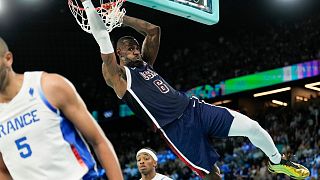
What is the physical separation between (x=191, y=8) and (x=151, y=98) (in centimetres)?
124

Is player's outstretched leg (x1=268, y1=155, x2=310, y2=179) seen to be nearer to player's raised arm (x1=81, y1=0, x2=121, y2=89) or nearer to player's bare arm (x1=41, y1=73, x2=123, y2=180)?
player's raised arm (x1=81, y1=0, x2=121, y2=89)

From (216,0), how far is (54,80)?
13.3 ft

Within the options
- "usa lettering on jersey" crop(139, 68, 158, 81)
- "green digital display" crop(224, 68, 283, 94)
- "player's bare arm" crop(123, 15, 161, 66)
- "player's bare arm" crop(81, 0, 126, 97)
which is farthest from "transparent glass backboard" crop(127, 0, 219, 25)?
"green digital display" crop(224, 68, 283, 94)

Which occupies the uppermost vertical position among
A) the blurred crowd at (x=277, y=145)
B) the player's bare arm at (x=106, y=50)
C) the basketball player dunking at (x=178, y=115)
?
the player's bare arm at (x=106, y=50)

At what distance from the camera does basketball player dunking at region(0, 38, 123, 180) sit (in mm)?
2830

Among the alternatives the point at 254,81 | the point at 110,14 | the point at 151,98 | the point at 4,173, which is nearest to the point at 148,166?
the point at 151,98

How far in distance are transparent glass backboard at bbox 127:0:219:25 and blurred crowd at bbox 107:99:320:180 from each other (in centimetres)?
683

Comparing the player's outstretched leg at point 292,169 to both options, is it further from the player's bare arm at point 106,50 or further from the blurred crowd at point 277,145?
the blurred crowd at point 277,145

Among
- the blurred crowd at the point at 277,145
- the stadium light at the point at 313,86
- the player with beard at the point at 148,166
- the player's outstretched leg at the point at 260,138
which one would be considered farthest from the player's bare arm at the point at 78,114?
the stadium light at the point at 313,86

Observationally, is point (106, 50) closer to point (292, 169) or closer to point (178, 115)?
point (178, 115)

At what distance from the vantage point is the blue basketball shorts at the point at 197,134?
5.65m

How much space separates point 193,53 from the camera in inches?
938

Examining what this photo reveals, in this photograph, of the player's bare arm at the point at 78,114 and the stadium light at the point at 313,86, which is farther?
the stadium light at the point at 313,86

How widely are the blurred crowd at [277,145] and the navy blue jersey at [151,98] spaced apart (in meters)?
7.42
